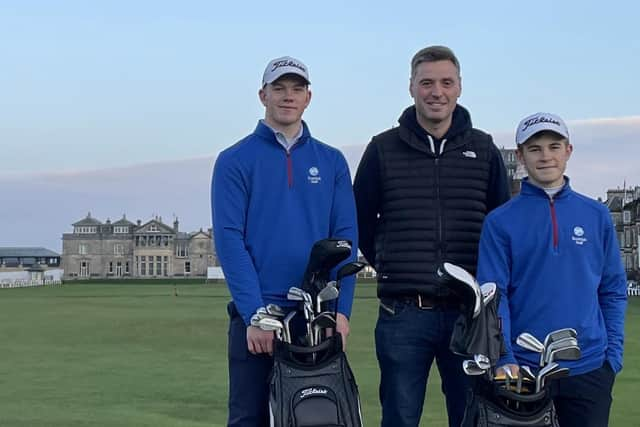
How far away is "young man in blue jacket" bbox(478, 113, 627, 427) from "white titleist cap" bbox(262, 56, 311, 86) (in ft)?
4.33

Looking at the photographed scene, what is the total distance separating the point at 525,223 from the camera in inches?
216

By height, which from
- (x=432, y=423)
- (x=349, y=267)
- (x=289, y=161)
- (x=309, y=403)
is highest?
(x=289, y=161)

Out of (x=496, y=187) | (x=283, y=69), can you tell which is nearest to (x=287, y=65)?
(x=283, y=69)

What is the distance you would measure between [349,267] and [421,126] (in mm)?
1232

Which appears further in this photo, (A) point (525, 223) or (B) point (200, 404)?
(B) point (200, 404)

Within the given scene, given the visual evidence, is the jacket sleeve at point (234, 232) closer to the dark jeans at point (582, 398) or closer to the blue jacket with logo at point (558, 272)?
the blue jacket with logo at point (558, 272)

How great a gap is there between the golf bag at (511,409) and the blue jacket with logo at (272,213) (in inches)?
41.6

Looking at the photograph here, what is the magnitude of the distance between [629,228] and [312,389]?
9993 cm

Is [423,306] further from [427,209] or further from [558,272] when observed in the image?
[558,272]

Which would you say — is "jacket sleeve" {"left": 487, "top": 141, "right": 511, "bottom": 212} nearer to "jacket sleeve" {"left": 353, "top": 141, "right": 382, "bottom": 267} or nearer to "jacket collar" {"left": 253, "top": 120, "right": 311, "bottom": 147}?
"jacket sleeve" {"left": 353, "top": 141, "right": 382, "bottom": 267}

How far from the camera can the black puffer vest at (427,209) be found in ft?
20.2

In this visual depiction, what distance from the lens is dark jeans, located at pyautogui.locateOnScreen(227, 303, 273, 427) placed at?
5.70m

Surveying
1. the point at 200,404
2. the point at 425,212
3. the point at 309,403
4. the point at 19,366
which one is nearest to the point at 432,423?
the point at 200,404

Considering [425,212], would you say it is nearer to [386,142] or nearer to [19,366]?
[386,142]
